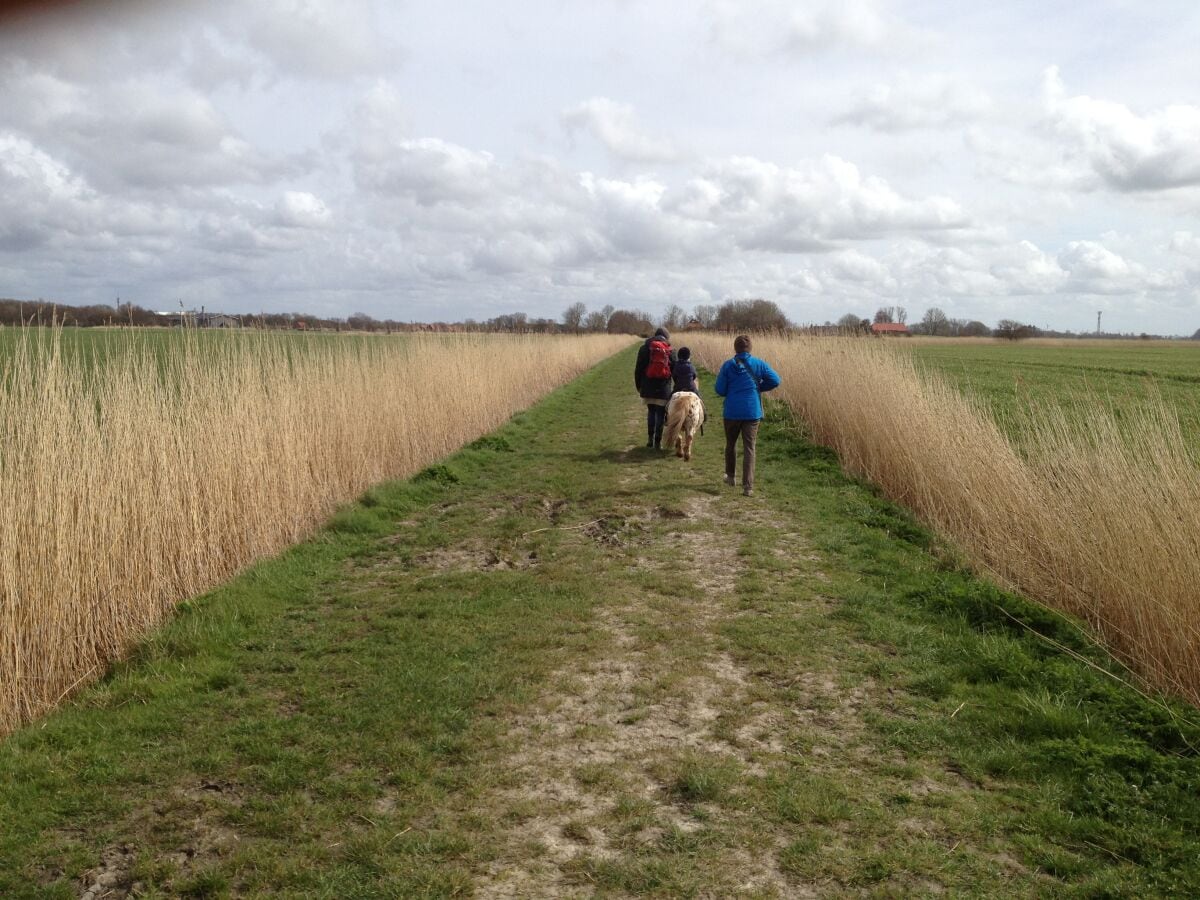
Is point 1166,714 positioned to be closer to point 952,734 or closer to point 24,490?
point 952,734

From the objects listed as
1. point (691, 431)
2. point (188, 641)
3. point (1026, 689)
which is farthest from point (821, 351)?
point (188, 641)

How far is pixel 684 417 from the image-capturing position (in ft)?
40.0

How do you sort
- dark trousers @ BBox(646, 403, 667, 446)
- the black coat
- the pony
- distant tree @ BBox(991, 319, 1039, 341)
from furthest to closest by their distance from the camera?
distant tree @ BBox(991, 319, 1039, 341)
dark trousers @ BBox(646, 403, 667, 446)
the black coat
the pony

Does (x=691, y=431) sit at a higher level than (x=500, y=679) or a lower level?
higher

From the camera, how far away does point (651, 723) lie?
4180 mm

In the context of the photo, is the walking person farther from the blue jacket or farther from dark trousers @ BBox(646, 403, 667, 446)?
the blue jacket

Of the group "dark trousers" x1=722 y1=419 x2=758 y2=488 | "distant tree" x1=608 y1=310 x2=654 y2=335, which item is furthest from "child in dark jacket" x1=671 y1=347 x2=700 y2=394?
"distant tree" x1=608 y1=310 x2=654 y2=335

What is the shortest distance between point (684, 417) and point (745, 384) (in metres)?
2.37

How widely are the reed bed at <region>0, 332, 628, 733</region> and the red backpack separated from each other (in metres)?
4.22

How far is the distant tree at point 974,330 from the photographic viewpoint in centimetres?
9606

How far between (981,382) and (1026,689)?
23.4m

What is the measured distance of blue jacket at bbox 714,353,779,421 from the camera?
389 inches

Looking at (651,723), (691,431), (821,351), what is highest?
(821,351)

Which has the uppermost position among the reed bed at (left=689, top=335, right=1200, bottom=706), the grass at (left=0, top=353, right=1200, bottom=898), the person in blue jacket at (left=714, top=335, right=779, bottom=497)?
the person in blue jacket at (left=714, top=335, right=779, bottom=497)
